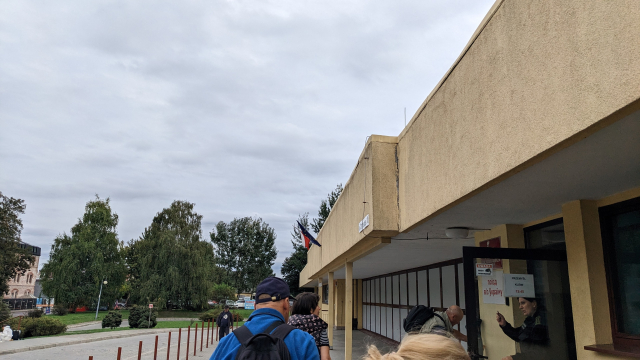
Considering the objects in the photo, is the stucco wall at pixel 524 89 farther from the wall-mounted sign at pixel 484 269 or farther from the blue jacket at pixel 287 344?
the blue jacket at pixel 287 344

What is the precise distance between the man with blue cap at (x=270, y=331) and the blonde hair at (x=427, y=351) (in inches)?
38.1

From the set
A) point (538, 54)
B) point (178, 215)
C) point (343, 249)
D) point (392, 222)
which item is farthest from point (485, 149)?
point (178, 215)

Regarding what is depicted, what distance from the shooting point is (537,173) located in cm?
357

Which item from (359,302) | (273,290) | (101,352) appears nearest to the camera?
(273,290)

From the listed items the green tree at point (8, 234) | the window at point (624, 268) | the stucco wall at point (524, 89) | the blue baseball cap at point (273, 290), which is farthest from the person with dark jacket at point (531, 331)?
the green tree at point (8, 234)

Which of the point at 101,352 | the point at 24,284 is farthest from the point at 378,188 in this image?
the point at 24,284

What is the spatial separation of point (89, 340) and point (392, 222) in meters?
18.8

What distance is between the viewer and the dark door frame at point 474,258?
455 centimetres

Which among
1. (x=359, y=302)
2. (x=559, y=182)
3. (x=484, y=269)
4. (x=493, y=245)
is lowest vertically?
(x=359, y=302)

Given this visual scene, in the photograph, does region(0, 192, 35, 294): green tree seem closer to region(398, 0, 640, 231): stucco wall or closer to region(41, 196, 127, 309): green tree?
region(41, 196, 127, 309): green tree

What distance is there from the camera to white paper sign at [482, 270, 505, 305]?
4891 millimetres

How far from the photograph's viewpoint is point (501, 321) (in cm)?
482

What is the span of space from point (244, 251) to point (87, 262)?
78.9ft

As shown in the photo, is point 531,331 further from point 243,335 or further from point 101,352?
point 101,352
